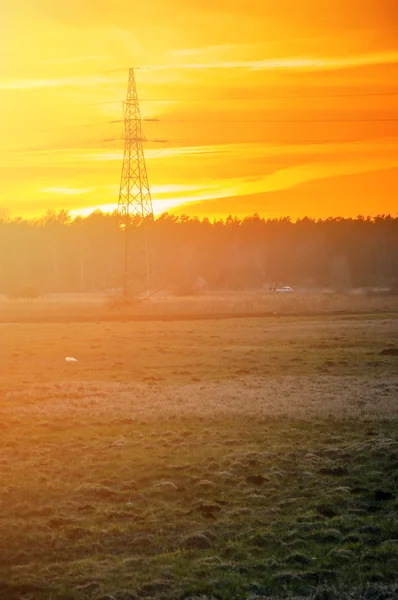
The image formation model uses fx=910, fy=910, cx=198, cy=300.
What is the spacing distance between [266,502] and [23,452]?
7.34 meters

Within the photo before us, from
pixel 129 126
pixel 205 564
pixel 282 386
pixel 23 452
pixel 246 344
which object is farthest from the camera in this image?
pixel 129 126

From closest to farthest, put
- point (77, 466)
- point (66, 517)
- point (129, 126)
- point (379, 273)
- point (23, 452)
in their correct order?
point (66, 517) < point (77, 466) < point (23, 452) < point (129, 126) < point (379, 273)

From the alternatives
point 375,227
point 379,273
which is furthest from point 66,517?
point 375,227

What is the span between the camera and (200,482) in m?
19.1

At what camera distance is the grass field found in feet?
44.6

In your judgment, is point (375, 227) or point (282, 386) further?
point (375, 227)

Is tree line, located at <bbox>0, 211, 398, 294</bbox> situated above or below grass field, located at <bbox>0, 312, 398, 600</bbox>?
above

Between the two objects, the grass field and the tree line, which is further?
the tree line

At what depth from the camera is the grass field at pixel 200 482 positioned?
1360 cm

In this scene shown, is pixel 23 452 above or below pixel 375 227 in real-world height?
below

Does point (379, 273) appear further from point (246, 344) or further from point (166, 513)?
point (166, 513)

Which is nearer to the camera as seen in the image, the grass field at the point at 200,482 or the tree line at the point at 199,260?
the grass field at the point at 200,482

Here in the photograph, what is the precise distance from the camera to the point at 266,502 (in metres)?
17.7

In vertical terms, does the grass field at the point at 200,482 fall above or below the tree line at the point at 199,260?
below
